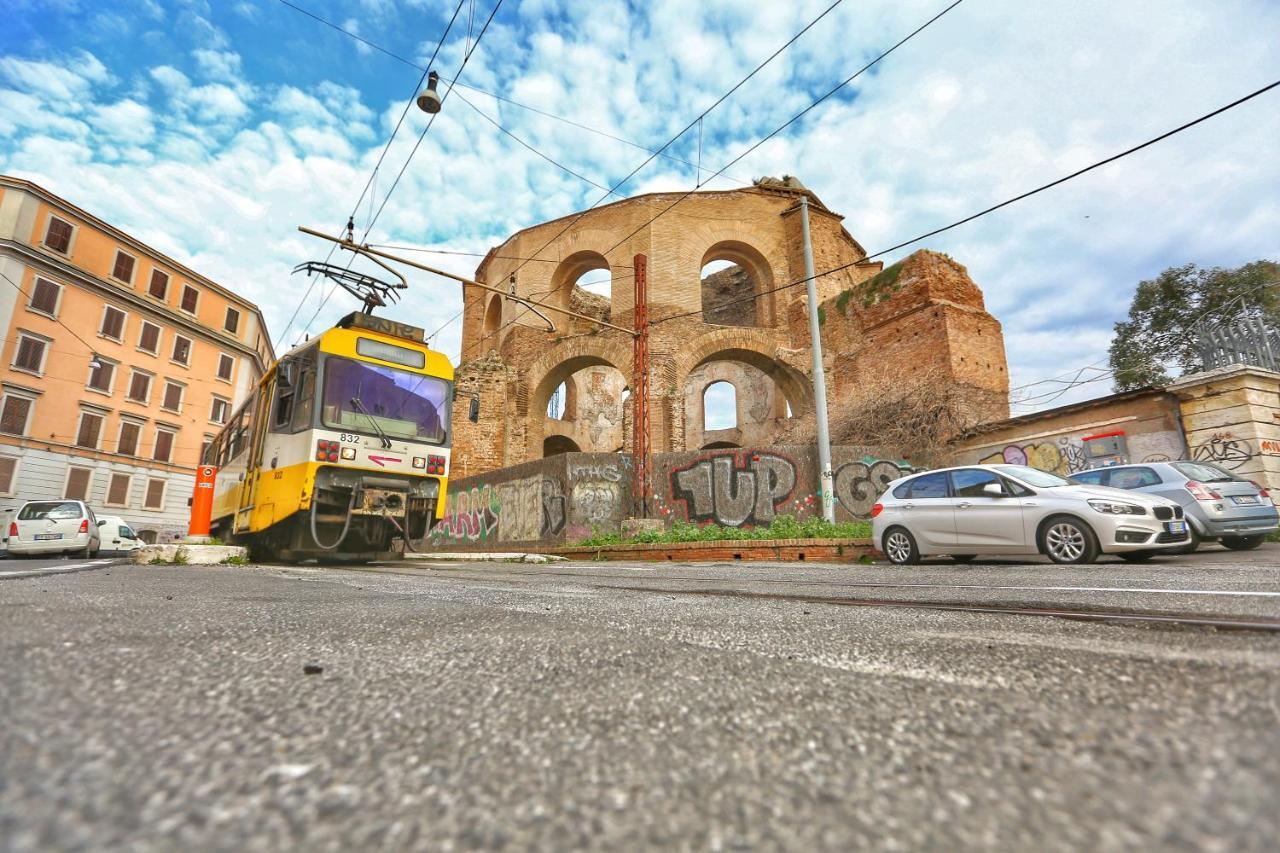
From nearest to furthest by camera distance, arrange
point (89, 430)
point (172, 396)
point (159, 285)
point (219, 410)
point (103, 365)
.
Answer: point (89, 430) < point (103, 365) < point (159, 285) < point (172, 396) < point (219, 410)

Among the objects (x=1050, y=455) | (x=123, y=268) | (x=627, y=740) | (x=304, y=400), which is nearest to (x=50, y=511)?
(x=304, y=400)

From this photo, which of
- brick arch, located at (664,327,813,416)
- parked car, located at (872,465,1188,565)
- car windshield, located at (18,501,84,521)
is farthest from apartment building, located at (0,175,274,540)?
parked car, located at (872,465,1188,565)

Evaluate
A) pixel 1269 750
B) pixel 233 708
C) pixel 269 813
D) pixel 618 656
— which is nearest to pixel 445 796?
pixel 269 813

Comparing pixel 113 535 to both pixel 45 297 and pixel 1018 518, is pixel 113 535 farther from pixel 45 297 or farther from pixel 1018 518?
pixel 1018 518

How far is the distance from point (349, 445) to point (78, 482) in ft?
91.5

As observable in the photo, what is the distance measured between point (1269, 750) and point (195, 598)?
147 inches

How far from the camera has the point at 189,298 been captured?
32.0 m

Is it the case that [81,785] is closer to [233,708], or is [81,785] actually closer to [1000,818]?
[233,708]

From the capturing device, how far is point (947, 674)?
1409 millimetres

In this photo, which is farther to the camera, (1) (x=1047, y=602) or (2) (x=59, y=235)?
(2) (x=59, y=235)

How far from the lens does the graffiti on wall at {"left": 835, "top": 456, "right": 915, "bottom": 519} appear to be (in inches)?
609

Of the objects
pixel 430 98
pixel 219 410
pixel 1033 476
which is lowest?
pixel 1033 476

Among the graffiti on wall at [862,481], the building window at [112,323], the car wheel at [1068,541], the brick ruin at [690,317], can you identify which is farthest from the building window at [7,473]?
the car wheel at [1068,541]

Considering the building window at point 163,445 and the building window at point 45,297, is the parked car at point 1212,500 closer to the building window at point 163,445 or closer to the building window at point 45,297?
the building window at point 45,297
